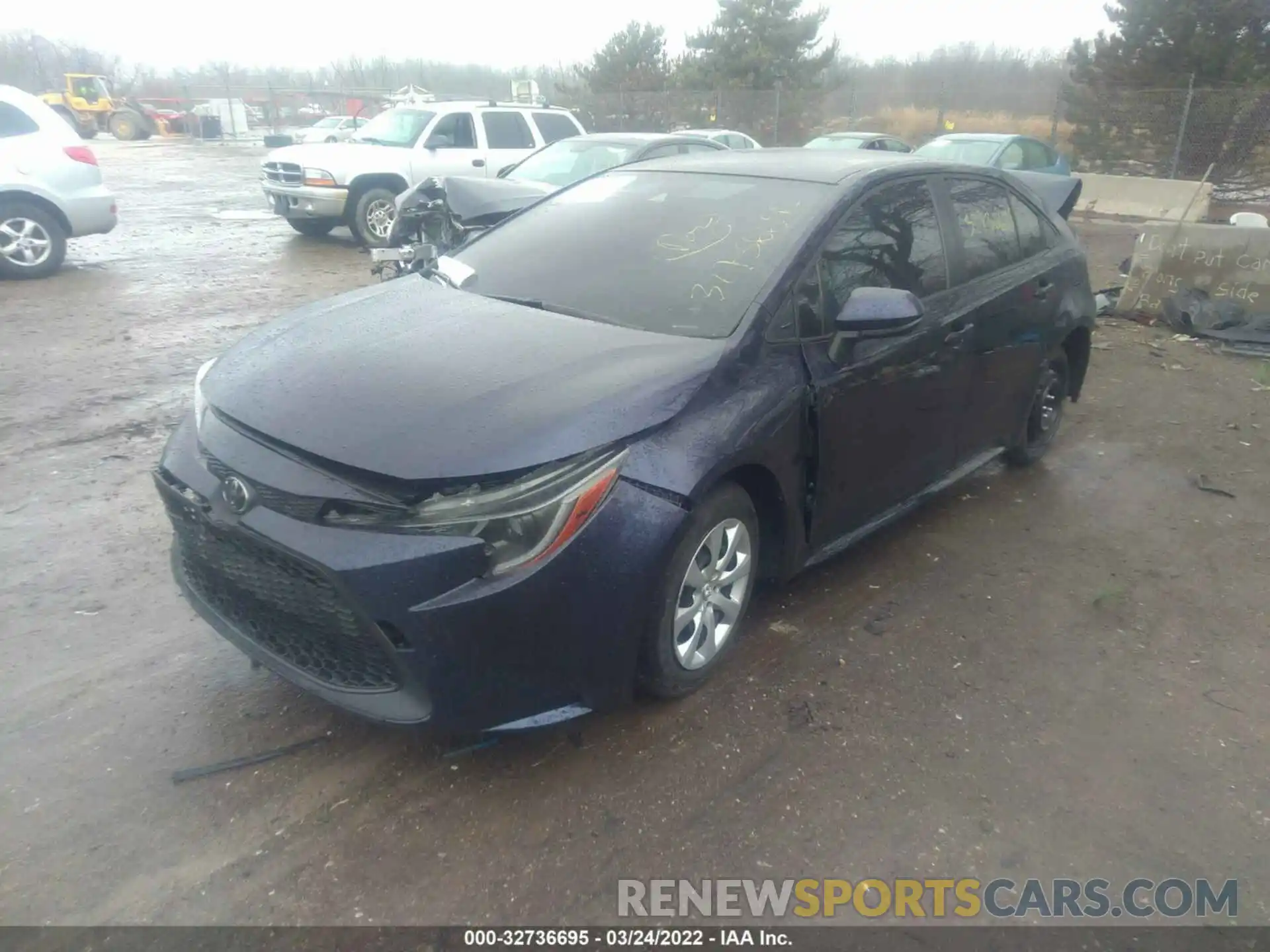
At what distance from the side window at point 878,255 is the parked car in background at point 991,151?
11.1 meters

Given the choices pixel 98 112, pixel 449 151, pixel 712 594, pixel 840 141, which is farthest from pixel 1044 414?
pixel 98 112

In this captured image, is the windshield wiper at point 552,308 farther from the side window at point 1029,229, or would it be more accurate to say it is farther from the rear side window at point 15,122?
the rear side window at point 15,122

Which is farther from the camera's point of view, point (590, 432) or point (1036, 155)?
point (1036, 155)

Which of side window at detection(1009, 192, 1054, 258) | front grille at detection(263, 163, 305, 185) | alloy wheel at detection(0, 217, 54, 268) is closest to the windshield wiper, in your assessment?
side window at detection(1009, 192, 1054, 258)

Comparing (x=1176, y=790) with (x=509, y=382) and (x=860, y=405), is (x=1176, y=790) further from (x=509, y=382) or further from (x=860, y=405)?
(x=509, y=382)

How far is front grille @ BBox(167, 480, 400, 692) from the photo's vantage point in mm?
2543

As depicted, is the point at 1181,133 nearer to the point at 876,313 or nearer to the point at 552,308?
the point at 876,313

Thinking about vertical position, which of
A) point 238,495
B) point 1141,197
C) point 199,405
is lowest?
point 1141,197

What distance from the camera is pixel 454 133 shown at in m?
12.7

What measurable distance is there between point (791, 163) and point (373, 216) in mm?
9377

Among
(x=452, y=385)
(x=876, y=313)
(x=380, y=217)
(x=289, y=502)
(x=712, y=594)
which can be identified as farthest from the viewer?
(x=380, y=217)

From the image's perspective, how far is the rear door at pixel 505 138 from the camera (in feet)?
42.2

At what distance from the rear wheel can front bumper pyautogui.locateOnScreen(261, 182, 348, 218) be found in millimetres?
30541

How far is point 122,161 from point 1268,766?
96.9 feet
